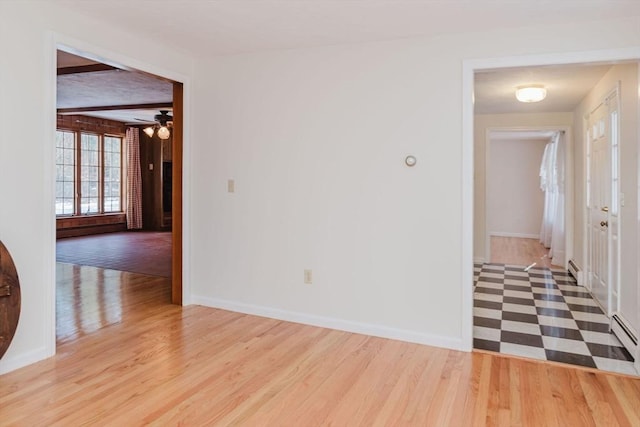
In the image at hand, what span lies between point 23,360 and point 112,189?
7963 mm

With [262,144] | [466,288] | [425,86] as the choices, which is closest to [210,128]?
[262,144]

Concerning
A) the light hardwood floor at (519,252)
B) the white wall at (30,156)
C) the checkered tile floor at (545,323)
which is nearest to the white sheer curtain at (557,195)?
the light hardwood floor at (519,252)

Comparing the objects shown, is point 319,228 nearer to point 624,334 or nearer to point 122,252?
point 624,334

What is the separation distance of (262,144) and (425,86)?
1.44 metres

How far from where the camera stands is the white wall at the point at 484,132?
20.3 feet

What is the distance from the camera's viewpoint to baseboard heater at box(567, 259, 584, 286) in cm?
527

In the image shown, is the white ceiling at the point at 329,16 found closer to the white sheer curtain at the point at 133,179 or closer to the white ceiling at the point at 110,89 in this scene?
the white ceiling at the point at 110,89

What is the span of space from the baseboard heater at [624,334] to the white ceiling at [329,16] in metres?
2.15

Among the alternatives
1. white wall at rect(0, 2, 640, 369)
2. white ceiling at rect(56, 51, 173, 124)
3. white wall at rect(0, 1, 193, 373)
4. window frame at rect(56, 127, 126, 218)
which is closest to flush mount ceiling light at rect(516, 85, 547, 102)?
white wall at rect(0, 2, 640, 369)

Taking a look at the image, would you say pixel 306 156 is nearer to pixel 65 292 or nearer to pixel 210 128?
pixel 210 128

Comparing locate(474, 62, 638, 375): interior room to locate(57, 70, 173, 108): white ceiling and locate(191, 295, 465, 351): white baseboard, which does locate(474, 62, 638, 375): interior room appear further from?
locate(57, 70, 173, 108): white ceiling

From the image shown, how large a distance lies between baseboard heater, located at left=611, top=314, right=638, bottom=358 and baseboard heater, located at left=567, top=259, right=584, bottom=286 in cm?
177

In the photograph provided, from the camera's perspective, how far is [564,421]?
7.11ft

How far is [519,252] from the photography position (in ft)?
25.4
